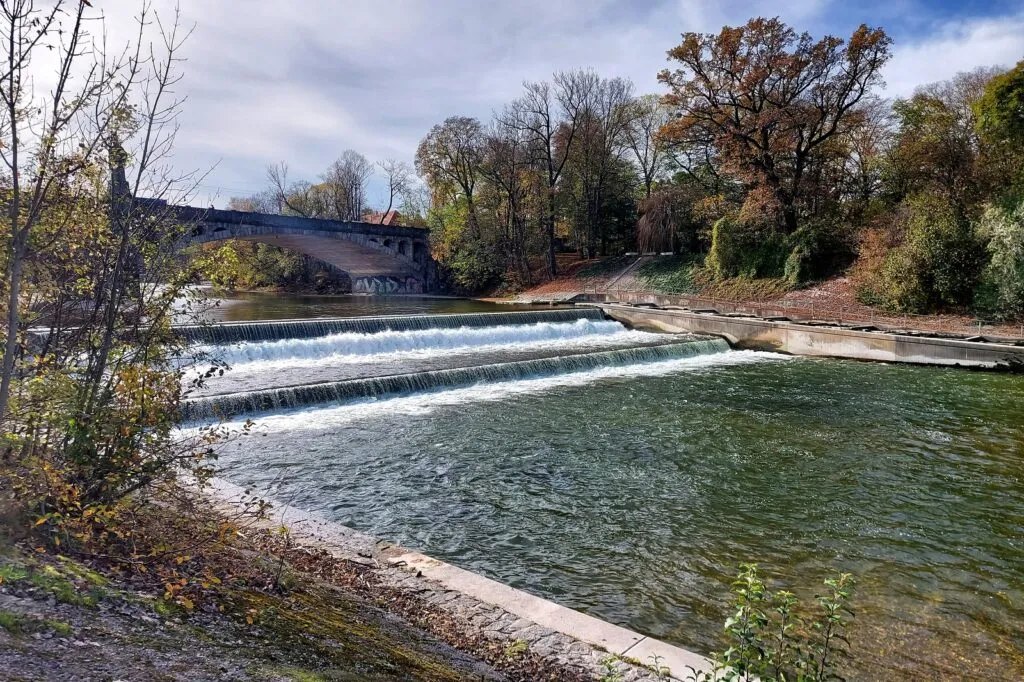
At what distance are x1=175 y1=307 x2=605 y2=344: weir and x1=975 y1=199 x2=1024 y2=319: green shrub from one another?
14411 mm

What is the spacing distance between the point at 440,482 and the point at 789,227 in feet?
96.3

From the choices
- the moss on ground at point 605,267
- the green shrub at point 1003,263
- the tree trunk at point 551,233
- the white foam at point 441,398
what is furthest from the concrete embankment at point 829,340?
the tree trunk at point 551,233

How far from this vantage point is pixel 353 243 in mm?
42594

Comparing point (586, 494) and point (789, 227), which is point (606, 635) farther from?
point (789, 227)

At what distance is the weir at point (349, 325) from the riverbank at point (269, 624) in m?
10.3

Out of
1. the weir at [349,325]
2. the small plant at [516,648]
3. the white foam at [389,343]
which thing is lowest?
the small plant at [516,648]

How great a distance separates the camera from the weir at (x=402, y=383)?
1122cm

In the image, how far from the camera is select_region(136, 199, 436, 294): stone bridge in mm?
34812

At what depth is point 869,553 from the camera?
6.36 meters

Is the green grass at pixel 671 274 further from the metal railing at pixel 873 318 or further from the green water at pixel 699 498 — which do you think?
the green water at pixel 699 498

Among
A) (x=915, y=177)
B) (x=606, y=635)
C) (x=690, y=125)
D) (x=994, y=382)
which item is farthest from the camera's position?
(x=690, y=125)

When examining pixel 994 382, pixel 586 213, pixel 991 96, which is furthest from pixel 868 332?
pixel 586 213

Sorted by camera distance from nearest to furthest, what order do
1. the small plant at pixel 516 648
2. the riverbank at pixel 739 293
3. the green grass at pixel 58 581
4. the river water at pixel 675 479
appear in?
the green grass at pixel 58 581 < the small plant at pixel 516 648 < the river water at pixel 675 479 < the riverbank at pixel 739 293

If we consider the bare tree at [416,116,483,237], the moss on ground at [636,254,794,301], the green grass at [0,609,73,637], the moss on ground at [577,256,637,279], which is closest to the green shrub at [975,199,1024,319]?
the moss on ground at [636,254,794,301]
